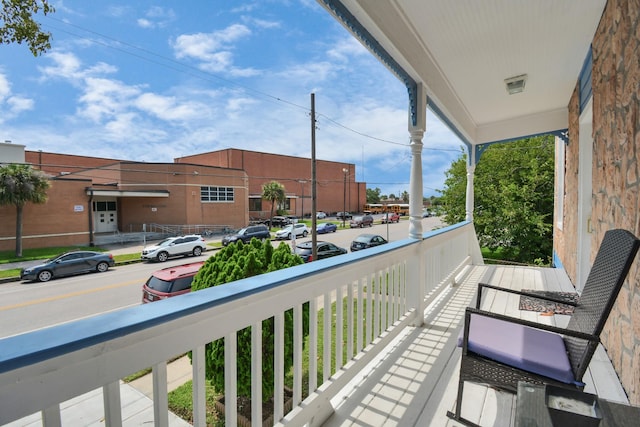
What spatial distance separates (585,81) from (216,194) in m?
23.2

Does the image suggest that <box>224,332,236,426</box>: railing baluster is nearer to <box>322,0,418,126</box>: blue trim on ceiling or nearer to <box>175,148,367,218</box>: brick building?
<box>322,0,418,126</box>: blue trim on ceiling

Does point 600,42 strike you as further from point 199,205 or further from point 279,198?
point 279,198

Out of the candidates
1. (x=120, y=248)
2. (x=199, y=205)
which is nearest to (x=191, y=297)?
(x=120, y=248)

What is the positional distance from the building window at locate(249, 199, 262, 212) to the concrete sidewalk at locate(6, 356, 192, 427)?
1057 inches

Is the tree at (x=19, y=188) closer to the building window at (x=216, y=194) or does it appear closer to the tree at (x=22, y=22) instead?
the tree at (x=22, y=22)

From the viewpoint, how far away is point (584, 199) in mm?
3320

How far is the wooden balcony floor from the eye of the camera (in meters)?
1.52

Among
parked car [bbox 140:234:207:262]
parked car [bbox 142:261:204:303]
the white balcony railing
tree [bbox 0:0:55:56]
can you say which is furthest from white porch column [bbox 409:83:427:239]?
parked car [bbox 140:234:207:262]

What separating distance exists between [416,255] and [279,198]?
26687mm

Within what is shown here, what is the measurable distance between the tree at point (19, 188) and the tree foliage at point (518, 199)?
11883 mm

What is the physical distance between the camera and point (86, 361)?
636 mm

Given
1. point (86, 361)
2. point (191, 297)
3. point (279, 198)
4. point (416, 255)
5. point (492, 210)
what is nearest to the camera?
point (86, 361)

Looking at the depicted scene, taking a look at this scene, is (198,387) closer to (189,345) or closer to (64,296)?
(189,345)

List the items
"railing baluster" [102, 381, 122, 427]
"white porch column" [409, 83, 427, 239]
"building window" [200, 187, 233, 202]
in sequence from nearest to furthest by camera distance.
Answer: "railing baluster" [102, 381, 122, 427] → "white porch column" [409, 83, 427, 239] → "building window" [200, 187, 233, 202]
